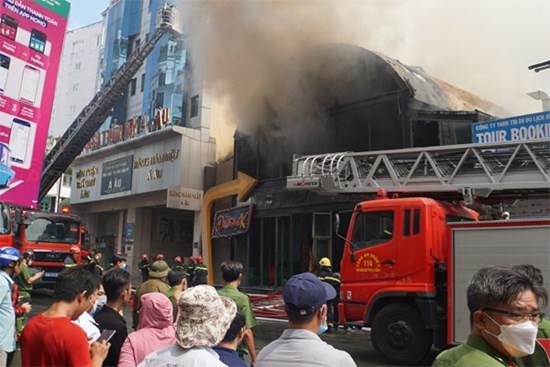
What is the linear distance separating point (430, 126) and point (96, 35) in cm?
4567

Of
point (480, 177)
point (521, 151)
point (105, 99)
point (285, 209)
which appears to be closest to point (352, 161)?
point (480, 177)

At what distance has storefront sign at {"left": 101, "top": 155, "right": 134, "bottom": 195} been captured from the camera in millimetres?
27328

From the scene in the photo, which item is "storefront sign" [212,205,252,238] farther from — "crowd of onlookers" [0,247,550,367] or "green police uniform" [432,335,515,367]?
"green police uniform" [432,335,515,367]

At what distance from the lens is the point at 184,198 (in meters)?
22.4

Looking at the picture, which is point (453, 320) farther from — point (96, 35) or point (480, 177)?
point (96, 35)

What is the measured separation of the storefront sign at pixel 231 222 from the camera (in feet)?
63.6

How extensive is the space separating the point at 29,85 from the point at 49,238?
273 inches

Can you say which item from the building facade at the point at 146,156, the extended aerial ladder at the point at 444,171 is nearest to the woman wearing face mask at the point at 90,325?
the extended aerial ladder at the point at 444,171

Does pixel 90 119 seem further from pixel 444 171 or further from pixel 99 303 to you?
pixel 99 303

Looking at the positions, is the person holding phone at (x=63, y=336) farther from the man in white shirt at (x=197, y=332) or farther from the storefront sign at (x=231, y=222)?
the storefront sign at (x=231, y=222)

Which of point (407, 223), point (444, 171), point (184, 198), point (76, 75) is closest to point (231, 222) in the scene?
point (184, 198)

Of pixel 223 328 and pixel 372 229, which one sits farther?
pixel 372 229

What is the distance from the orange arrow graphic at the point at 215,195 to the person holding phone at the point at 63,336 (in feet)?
53.1

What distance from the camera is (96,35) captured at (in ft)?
169
